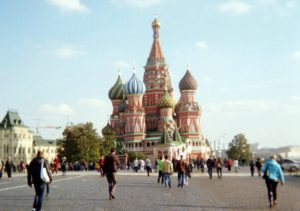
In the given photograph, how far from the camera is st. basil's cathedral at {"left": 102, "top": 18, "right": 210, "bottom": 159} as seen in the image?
319 ft

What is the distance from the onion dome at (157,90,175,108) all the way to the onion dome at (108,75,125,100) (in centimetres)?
1195

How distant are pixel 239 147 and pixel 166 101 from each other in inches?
719

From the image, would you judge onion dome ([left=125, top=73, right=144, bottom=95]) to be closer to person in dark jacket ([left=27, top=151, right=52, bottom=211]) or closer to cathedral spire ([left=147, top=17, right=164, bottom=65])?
cathedral spire ([left=147, top=17, right=164, bottom=65])

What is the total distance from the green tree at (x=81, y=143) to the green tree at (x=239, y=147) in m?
40.7

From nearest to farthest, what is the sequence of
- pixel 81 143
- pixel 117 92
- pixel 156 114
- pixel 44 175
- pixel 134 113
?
1. pixel 44 175
2. pixel 81 143
3. pixel 134 113
4. pixel 156 114
5. pixel 117 92

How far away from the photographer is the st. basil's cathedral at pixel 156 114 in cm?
9731

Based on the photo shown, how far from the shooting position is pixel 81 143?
64938mm

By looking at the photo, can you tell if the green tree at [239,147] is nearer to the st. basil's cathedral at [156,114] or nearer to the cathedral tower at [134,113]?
the st. basil's cathedral at [156,114]

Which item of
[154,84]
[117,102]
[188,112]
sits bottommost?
[188,112]

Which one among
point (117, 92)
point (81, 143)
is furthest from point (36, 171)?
point (117, 92)

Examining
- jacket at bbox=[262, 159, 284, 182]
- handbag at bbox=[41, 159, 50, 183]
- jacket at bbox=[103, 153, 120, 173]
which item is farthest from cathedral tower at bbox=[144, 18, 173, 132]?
handbag at bbox=[41, 159, 50, 183]

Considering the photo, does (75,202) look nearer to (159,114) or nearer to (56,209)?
(56,209)

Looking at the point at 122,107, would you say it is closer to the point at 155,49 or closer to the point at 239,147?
the point at 155,49

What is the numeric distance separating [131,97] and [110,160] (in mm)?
82762
